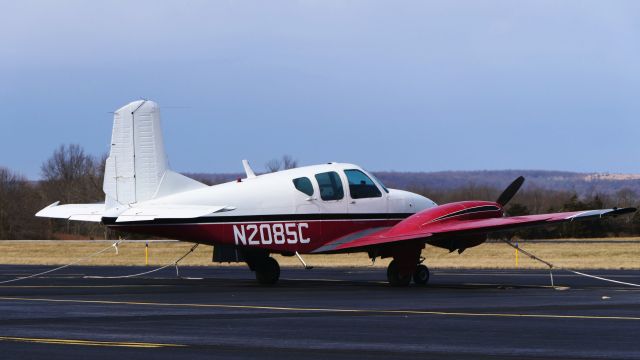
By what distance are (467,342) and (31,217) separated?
96352 mm

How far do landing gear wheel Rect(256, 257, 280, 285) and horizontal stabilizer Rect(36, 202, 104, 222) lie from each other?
427 centimetres

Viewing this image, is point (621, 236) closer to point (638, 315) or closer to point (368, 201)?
point (368, 201)

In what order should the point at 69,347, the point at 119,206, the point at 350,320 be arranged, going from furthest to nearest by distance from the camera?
the point at 119,206, the point at 350,320, the point at 69,347

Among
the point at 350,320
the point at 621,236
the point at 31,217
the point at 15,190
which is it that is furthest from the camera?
the point at 15,190

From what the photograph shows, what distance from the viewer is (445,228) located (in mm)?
28016

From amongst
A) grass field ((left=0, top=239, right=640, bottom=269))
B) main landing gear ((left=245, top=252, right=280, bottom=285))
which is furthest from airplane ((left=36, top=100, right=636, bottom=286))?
grass field ((left=0, top=239, right=640, bottom=269))

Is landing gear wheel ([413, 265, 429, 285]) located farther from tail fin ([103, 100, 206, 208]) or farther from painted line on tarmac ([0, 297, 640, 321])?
painted line on tarmac ([0, 297, 640, 321])

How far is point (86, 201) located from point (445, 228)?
86.5 meters

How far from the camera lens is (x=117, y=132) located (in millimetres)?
28766

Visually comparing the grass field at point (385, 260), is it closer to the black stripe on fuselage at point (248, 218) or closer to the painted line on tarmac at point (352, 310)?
the black stripe on fuselage at point (248, 218)

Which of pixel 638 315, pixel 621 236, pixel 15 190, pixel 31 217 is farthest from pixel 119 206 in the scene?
pixel 15 190

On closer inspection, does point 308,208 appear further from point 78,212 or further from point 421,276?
point 78,212

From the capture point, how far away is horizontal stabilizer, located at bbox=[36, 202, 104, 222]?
29672mm

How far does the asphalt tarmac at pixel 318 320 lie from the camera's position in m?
14.5
